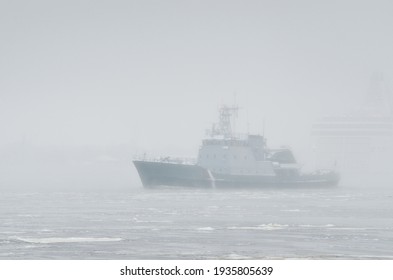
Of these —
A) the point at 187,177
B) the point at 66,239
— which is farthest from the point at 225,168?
the point at 66,239

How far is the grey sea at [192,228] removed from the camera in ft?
126

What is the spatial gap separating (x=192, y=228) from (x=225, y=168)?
48543mm

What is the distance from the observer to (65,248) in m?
39.2

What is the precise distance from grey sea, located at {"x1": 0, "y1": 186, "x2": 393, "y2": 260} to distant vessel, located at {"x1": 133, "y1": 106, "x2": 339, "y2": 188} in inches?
693

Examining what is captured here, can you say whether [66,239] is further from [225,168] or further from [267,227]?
[225,168]

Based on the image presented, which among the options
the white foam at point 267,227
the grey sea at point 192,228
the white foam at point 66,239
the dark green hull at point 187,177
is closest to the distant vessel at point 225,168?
the dark green hull at point 187,177

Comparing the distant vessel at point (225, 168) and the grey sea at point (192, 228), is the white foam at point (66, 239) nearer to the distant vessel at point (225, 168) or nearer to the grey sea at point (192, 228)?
the grey sea at point (192, 228)

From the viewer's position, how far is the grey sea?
1516 inches

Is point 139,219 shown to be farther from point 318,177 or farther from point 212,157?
point 318,177

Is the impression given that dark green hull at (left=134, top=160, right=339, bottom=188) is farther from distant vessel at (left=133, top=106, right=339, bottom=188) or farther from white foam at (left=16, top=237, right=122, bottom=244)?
white foam at (left=16, top=237, right=122, bottom=244)

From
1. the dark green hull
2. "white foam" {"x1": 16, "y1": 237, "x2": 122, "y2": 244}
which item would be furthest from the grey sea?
the dark green hull

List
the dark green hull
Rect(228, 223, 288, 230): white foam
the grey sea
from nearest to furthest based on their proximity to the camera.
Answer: the grey sea
Rect(228, 223, 288, 230): white foam
the dark green hull

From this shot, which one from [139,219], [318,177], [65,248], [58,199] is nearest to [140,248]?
[65,248]

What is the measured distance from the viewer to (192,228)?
48938mm
